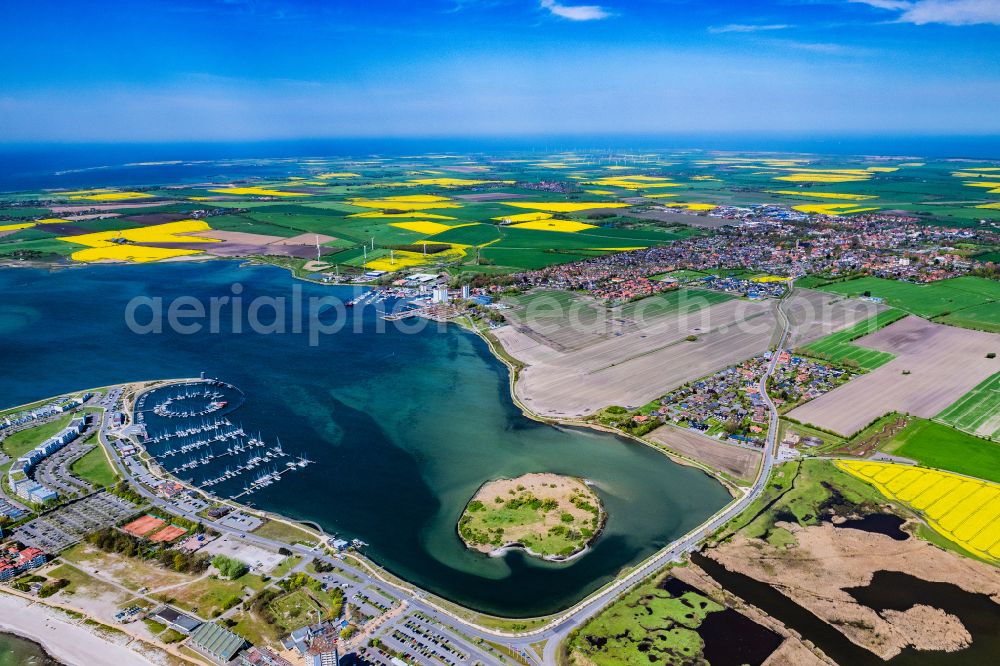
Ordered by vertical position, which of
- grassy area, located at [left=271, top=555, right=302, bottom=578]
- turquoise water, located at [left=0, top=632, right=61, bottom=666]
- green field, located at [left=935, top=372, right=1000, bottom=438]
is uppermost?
green field, located at [left=935, top=372, right=1000, bottom=438]

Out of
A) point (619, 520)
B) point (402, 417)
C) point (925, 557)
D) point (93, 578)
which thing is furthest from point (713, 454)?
point (93, 578)

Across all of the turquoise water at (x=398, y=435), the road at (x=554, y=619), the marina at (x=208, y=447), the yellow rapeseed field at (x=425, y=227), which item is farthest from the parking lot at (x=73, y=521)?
the yellow rapeseed field at (x=425, y=227)

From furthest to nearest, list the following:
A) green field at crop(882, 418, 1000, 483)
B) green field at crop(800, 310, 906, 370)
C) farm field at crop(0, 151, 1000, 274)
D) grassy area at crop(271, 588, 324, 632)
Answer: farm field at crop(0, 151, 1000, 274), green field at crop(800, 310, 906, 370), green field at crop(882, 418, 1000, 483), grassy area at crop(271, 588, 324, 632)

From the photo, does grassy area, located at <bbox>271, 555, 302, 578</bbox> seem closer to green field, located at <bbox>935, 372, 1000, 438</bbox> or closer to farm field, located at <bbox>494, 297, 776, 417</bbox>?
farm field, located at <bbox>494, 297, 776, 417</bbox>

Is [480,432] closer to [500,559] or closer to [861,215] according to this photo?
[500,559]

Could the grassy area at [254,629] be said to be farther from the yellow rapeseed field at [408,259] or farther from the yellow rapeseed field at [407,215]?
the yellow rapeseed field at [407,215]

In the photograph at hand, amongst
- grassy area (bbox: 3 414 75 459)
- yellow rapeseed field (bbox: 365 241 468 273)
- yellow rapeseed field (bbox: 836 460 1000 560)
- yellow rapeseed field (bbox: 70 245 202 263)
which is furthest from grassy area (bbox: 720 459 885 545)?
yellow rapeseed field (bbox: 70 245 202 263)
